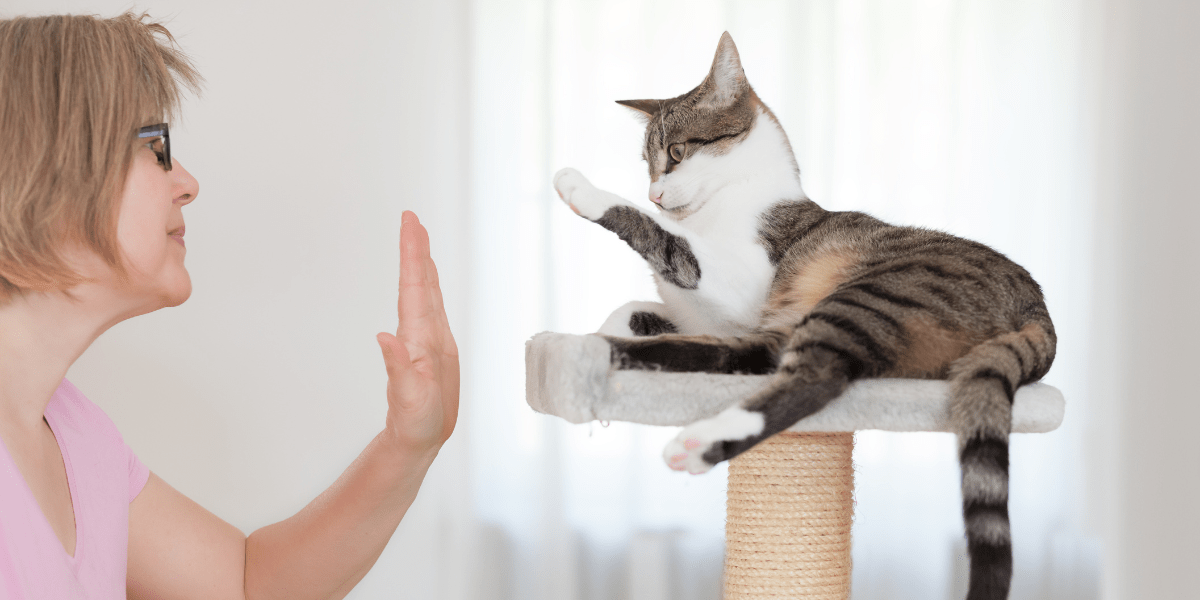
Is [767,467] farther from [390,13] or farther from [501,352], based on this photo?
[390,13]

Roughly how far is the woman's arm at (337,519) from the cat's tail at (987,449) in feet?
2.03

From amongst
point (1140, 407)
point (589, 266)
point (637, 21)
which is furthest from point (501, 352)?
point (1140, 407)

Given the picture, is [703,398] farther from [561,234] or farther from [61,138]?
[561,234]

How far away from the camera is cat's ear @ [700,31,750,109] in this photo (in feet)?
4.04

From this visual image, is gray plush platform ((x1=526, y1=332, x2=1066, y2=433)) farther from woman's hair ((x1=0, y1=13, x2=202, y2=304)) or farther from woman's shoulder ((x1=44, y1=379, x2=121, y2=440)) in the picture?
woman's shoulder ((x1=44, y1=379, x2=121, y2=440))

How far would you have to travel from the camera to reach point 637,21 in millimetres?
2404

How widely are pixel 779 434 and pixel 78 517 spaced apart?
854mm

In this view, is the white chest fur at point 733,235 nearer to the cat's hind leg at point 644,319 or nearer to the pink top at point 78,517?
the cat's hind leg at point 644,319

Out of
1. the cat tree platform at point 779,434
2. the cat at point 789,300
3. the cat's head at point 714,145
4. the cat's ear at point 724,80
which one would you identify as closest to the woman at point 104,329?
the cat tree platform at point 779,434

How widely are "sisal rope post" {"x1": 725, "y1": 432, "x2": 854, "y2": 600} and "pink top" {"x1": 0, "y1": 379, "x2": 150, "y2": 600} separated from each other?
31.6 inches

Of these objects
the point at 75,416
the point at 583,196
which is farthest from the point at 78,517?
the point at 583,196

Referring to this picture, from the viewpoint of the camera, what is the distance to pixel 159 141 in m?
0.87

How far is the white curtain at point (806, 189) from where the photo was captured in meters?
2.27

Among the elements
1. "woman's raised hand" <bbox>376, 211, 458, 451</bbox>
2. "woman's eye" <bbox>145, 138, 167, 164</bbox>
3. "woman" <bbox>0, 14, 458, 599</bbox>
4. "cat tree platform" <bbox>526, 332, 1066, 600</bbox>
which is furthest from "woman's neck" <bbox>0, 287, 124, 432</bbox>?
"cat tree platform" <bbox>526, 332, 1066, 600</bbox>
